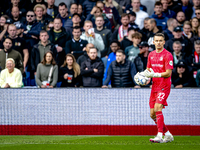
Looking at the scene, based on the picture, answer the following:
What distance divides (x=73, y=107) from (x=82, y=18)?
3.54m

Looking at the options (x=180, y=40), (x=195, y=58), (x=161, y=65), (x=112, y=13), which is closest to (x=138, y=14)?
(x=112, y=13)

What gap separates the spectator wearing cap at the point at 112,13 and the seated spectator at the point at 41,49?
2.06 m

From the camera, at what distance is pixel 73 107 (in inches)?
268

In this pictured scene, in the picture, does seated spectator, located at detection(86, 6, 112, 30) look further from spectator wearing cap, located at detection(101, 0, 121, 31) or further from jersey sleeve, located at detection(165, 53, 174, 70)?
jersey sleeve, located at detection(165, 53, 174, 70)

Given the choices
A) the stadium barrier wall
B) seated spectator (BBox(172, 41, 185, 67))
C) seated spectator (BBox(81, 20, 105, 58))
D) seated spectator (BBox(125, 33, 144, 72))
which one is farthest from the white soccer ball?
seated spectator (BBox(81, 20, 105, 58))

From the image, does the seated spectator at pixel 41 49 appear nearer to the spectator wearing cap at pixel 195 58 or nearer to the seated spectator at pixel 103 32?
the seated spectator at pixel 103 32

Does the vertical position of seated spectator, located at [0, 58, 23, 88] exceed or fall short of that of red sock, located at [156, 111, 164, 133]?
it exceeds it

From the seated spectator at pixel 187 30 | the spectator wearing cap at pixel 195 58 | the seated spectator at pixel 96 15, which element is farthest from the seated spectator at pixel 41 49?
the seated spectator at pixel 187 30

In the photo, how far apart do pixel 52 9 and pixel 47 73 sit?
10.0 feet

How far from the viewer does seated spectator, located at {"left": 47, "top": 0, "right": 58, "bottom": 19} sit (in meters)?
9.76

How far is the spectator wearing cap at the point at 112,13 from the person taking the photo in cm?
Result: 951

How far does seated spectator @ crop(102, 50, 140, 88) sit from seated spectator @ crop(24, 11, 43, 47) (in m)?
2.79

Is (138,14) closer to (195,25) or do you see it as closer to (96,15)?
(96,15)

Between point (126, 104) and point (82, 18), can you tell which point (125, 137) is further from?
point (82, 18)
